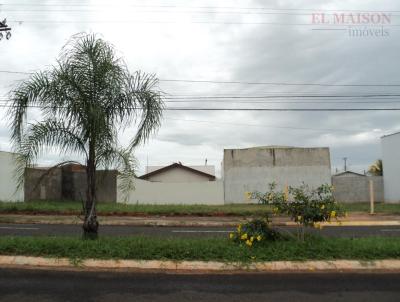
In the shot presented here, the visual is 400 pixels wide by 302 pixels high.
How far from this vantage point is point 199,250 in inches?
310

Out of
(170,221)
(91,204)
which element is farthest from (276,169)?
(91,204)

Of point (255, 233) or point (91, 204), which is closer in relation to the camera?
point (255, 233)

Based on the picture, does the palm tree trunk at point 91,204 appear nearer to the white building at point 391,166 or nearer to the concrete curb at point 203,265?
the concrete curb at point 203,265

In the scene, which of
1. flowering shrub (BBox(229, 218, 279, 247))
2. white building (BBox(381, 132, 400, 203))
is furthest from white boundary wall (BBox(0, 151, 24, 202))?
white building (BBox(381, 132, 400, 203))

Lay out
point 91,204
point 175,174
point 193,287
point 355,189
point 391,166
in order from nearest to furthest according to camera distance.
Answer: point 193,287
point 91,204
point 391,166
point 355,189
point 175,174

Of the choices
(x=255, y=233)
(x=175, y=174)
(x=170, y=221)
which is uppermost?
(x=175, y=174)

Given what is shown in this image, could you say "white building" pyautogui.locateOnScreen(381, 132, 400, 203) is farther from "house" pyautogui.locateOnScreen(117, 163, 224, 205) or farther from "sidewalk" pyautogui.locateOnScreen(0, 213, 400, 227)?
"house" pyautogui.locateOnScreen(117, 163, 224, 205)

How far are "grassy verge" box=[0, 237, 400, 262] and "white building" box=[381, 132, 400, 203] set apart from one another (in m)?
22.2

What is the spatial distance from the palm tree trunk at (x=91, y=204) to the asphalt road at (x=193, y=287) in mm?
1576

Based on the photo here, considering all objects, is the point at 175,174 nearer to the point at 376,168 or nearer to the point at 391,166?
the point at 391,166

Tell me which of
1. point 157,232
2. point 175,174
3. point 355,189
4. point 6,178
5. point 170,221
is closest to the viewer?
point 157,232

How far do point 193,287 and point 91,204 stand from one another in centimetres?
313

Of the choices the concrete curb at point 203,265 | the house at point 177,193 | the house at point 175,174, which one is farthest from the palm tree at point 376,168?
the concrete curb at point 203,265

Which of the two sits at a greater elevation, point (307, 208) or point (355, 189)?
point (355, 189)
